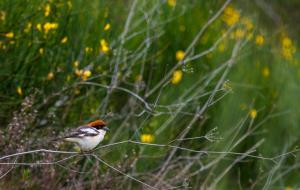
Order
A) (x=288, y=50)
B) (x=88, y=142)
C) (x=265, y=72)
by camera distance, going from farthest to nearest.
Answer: (x=288, y=50) → (x=265, y=72) → (x=88, y=142)

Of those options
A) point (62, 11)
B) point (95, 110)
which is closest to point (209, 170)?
point (95, 110)

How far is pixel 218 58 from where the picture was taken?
7.96 m

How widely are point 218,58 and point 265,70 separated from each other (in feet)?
1.89

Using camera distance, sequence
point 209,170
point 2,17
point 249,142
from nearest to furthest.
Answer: point 2,17 → point 209,170 → point 249,142

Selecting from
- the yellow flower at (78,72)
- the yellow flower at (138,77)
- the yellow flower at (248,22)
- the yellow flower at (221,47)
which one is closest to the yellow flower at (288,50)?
the yellow flower at (248,22)

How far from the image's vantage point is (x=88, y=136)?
208 inches

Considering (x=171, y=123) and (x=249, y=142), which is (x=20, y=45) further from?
(x=249, y=142)

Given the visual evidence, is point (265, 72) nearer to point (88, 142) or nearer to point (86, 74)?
point (86, 74)

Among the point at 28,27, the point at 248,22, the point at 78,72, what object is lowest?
the point at 248,22

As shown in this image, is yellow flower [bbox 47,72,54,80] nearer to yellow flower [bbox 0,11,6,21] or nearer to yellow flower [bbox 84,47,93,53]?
yellow flower [bbox 84,47,93,53]

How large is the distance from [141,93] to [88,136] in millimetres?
2296

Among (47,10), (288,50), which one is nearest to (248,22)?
(288,50)

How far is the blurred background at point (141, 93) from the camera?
20.3 ft

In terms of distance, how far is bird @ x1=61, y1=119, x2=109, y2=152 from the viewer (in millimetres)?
5266
